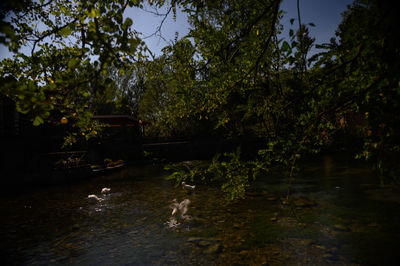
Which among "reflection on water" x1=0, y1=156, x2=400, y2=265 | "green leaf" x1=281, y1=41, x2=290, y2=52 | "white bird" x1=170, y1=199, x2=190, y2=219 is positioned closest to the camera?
"green leaf" x1=281, y1=41, x2=290, y2=52

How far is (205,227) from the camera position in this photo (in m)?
8.54

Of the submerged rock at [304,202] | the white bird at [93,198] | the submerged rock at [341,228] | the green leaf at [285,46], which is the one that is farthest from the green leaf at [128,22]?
the white bird at [93,198]

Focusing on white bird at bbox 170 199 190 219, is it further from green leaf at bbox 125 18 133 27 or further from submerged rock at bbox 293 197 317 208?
green leaf at bbox 125 18 133 27

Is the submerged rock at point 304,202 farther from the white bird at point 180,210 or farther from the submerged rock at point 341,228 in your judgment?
the white bird at point 180,210

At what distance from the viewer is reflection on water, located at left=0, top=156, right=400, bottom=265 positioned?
6.51m

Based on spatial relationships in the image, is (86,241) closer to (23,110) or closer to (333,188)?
(23,110)

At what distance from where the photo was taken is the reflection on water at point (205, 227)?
651 cm

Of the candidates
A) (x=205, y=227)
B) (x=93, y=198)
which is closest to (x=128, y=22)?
(x=205, y=227)

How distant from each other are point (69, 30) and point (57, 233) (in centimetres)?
809

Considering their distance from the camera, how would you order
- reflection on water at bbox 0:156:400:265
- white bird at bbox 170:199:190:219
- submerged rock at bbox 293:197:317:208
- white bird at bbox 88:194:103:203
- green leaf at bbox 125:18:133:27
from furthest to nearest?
white bird at bbox 88:194:103:203, submerged rock at bbox 293:197:317:208, white bird at bbox 170:199:190:219, reflection on water at bbox 0:156:400:265, green leaf at bbox 125:18:133:27

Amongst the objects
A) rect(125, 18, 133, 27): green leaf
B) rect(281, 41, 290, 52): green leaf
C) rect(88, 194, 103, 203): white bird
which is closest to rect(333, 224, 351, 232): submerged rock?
rect(281, 41, 290, 52): green leaf

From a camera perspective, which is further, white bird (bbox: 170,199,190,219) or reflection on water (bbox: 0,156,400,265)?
white bird (bbox: 170,199,190,219)

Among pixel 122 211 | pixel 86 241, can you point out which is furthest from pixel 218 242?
pixel 122 211

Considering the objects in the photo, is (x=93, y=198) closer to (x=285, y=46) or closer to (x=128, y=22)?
(x=128, y=22)
